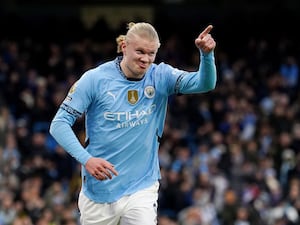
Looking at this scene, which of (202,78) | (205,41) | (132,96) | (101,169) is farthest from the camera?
(132,96)

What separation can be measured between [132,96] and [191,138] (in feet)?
37.8

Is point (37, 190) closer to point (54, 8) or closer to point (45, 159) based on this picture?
point (45, 159)

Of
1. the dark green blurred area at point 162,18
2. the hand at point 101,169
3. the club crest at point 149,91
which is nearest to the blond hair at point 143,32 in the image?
the club crest at point 149,91

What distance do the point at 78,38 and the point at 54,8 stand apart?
2.39m

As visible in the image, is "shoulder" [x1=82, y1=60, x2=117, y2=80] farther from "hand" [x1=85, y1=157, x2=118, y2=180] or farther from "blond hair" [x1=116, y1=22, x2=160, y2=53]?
"hand" [x1=85, y1=157, x2=118, y2=180]

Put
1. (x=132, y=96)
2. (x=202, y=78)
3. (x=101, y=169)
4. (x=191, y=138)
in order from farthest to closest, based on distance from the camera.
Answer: (x=191, y=138) → (x=132, y=96) → (x=202, y=78) → (x=101, y=169)

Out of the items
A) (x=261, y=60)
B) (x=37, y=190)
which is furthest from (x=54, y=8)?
(x=37, y=190)

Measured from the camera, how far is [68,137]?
23.1 ft

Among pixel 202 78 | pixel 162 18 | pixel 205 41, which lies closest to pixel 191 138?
pixel 162 18

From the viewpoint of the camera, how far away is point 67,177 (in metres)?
16.9

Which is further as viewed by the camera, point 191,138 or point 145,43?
point 191,138

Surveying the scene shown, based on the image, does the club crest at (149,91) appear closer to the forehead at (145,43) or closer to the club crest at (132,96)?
the club crest at (132,96)

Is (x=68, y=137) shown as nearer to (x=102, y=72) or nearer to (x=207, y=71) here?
(x=102, y=72)

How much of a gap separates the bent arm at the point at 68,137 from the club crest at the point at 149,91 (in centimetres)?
60
